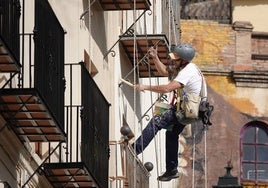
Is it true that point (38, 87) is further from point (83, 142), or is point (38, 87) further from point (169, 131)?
point (169, 131)

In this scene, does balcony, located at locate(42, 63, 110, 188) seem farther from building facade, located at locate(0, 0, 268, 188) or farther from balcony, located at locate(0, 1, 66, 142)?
balcony, located at locate(0, 1, 66, 142)

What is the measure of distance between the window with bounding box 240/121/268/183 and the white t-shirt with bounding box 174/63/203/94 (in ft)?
85.1

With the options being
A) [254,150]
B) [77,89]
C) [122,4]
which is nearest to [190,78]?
[77,89]

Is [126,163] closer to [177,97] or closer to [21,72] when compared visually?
[177,97]

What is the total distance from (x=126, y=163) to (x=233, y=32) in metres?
24.3

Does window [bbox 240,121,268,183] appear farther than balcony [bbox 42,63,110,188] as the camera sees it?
Yes

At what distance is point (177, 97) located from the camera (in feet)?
79.4

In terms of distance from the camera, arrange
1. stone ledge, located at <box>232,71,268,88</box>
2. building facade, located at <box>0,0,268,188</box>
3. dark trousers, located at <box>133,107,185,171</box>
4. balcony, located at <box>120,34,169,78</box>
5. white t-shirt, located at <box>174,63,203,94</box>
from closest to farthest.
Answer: building facade, located at <box>0,0,268,188</box> < white t-shirt, located at <box>174,63,203,94</box> < dark trousers, located at <box>133,107,185,171</box> < balcony, located at <box>120,34,169,78</box> < stone ledge, located at <box>232,71,268,88</box>

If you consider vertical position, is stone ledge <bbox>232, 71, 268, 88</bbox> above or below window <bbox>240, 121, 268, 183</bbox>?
above

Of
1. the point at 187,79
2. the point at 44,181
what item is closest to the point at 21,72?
the point at 44,181

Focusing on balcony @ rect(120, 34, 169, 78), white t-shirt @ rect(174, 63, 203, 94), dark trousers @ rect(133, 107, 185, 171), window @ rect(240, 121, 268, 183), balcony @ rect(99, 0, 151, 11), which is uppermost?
window @ rect(240, 121, 268, 183)

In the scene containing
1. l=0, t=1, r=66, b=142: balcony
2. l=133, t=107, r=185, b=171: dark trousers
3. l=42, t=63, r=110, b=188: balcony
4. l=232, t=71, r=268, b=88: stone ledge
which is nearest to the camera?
l=0, t=1, r=66, b=142: balcony

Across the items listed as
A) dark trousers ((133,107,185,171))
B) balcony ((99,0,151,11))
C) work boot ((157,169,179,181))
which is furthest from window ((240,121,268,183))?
work boot ((157,169,179,181))

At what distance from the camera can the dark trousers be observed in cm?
2434
